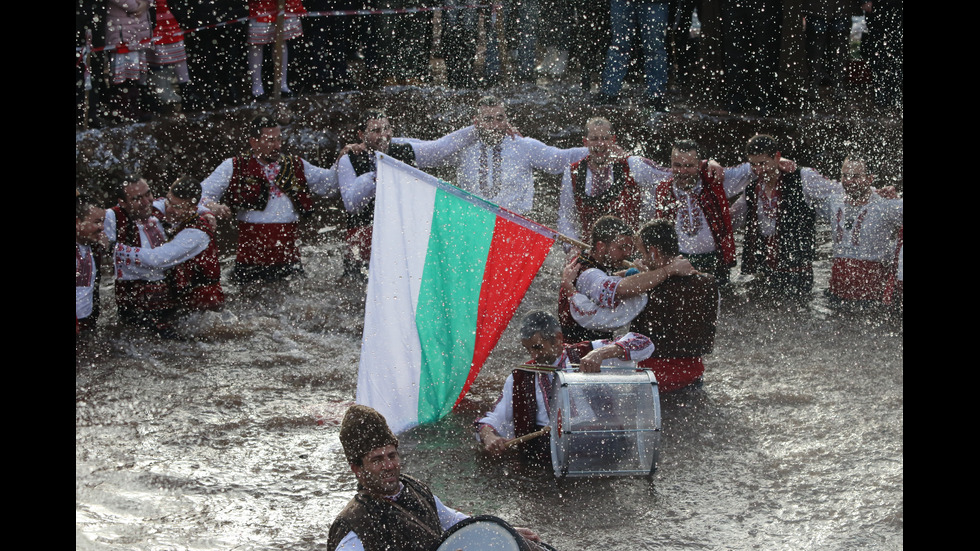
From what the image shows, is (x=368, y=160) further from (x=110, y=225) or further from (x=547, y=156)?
(x=110, y=225)

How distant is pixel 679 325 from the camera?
20.5 ft

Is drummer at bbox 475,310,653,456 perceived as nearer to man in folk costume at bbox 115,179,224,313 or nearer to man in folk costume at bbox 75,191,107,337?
man in folk costume at bbox 115,179,224,313

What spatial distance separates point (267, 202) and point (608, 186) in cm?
276

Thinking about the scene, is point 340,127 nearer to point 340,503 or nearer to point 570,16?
point 570,16

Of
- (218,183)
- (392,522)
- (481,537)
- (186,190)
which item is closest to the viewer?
(481,537)

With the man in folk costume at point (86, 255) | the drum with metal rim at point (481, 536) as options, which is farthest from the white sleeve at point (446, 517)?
the man in folk costume at point (86, 255)

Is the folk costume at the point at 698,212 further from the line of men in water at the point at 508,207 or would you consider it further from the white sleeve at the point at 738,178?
the white sleeve at the point at 738,178

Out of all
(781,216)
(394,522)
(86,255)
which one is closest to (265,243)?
(86,255)

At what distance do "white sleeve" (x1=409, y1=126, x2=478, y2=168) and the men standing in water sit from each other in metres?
0.09

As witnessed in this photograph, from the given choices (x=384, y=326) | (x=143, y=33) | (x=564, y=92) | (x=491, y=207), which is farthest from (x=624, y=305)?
(x=564, y=92)

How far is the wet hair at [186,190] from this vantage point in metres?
7.95

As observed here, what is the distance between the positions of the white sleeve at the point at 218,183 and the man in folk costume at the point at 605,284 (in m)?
3.49

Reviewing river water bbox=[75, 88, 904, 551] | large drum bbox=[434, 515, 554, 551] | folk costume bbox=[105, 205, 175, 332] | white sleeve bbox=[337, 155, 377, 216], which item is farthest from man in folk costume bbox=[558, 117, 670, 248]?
large drum bbox=[434, 515, 554, 551]

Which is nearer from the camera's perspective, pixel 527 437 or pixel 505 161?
pixel 527 437
